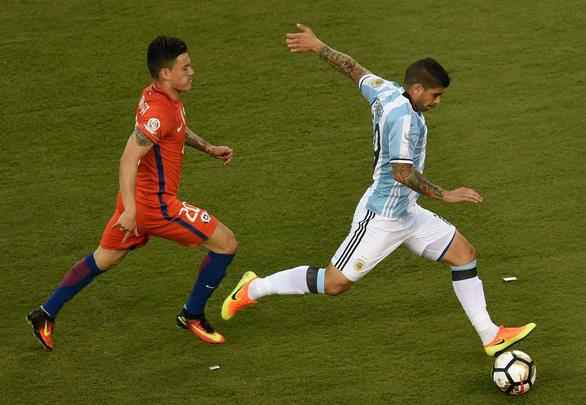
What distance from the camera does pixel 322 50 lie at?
8578 millimetres

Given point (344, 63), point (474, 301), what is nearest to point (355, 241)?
point (474, 301)

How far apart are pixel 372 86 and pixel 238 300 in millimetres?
1838

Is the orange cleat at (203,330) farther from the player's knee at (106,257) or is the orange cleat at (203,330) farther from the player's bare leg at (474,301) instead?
the player's bare leg at (474,301)

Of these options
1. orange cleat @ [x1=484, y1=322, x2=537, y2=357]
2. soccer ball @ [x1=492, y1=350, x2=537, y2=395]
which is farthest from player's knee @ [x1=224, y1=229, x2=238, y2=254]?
soccer ball @ [x1=492, y1=350, x2=537, y2=395]

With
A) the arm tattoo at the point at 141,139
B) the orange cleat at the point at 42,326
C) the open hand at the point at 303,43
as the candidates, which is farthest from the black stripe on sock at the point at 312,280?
the orange cleat at the point at 42,326

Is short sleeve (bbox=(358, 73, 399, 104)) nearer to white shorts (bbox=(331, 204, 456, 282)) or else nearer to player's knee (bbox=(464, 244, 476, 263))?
A: white shorts (bbox=(331, 204, 456, 282))

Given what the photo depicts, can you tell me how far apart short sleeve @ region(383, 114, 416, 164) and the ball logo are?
5.08 feet

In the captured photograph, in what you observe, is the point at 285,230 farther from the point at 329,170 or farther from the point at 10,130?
the point at 10,130

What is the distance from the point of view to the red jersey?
8195mm

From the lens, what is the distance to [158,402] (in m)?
8.11

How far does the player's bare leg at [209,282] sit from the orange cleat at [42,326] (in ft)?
2.97

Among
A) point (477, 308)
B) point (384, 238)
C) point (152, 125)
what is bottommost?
point (477, 308)

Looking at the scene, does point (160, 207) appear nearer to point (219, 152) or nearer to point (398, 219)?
point (219, 152)

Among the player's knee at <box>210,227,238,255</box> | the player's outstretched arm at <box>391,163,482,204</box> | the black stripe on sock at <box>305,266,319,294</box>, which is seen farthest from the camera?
the player's knee at <box>210,227,238,255</box>
